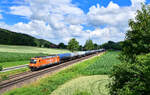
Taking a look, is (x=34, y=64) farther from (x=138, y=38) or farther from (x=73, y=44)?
(x=73, y=44)

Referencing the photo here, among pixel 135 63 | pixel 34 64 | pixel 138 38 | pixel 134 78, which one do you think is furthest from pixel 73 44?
pixel 134 78

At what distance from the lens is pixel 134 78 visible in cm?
941

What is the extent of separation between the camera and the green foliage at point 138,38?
1277 cm

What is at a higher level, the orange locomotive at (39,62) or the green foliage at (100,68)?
the orange locomotive at (39,62)

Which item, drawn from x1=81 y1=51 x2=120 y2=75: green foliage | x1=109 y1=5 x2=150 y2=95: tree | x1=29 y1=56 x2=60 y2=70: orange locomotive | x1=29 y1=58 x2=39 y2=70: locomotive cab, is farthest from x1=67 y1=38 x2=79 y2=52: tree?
x1=109 y1=5 x2=150 y2=95: tree

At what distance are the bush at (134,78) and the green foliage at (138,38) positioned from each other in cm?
282

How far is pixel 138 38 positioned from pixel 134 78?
17.8 ft

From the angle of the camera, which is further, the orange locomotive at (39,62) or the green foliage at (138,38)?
the orange locomotive at (39,62)

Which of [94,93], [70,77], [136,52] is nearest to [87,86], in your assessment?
[94,93]

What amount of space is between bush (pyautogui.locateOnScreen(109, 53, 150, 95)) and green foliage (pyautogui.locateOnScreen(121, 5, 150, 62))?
9.26ft

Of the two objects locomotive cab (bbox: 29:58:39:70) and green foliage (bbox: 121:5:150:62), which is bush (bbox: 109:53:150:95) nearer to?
green foliage (bbox: 121:5:150:62)

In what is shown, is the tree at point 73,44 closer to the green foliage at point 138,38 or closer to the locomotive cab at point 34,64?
the locomotive cab at point 34,64

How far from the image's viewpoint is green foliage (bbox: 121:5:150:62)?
41.9 feet

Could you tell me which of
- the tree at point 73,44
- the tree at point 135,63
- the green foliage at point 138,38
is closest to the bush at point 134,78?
the tree at point 135,63
